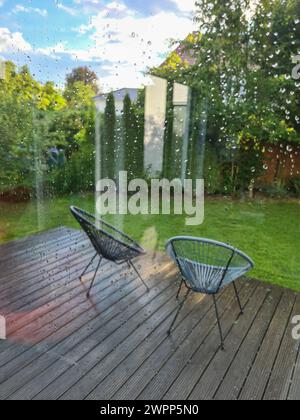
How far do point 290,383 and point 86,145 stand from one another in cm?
320

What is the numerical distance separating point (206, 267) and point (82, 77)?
7.69 ft

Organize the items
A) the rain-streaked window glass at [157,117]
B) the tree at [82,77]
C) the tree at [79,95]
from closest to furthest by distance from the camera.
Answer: the rain-streaked window glass at [157,117]
the tree at [82,77]
the tree at [79,95]

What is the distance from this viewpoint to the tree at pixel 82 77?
3046mm

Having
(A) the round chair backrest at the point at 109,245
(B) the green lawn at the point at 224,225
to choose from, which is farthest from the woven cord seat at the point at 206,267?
(B) the green lawn at the point at 224,225

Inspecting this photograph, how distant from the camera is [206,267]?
Answer: 1663 mm

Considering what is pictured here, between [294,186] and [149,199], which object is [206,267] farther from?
[294,186]

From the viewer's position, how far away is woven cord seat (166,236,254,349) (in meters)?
1.64

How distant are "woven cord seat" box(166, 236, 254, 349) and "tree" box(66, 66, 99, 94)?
2.13 m

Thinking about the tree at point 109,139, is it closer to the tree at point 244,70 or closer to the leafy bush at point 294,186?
the tree at point 244,70

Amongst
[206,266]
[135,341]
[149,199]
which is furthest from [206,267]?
[149,199]

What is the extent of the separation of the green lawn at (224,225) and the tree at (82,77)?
1.29 meters
